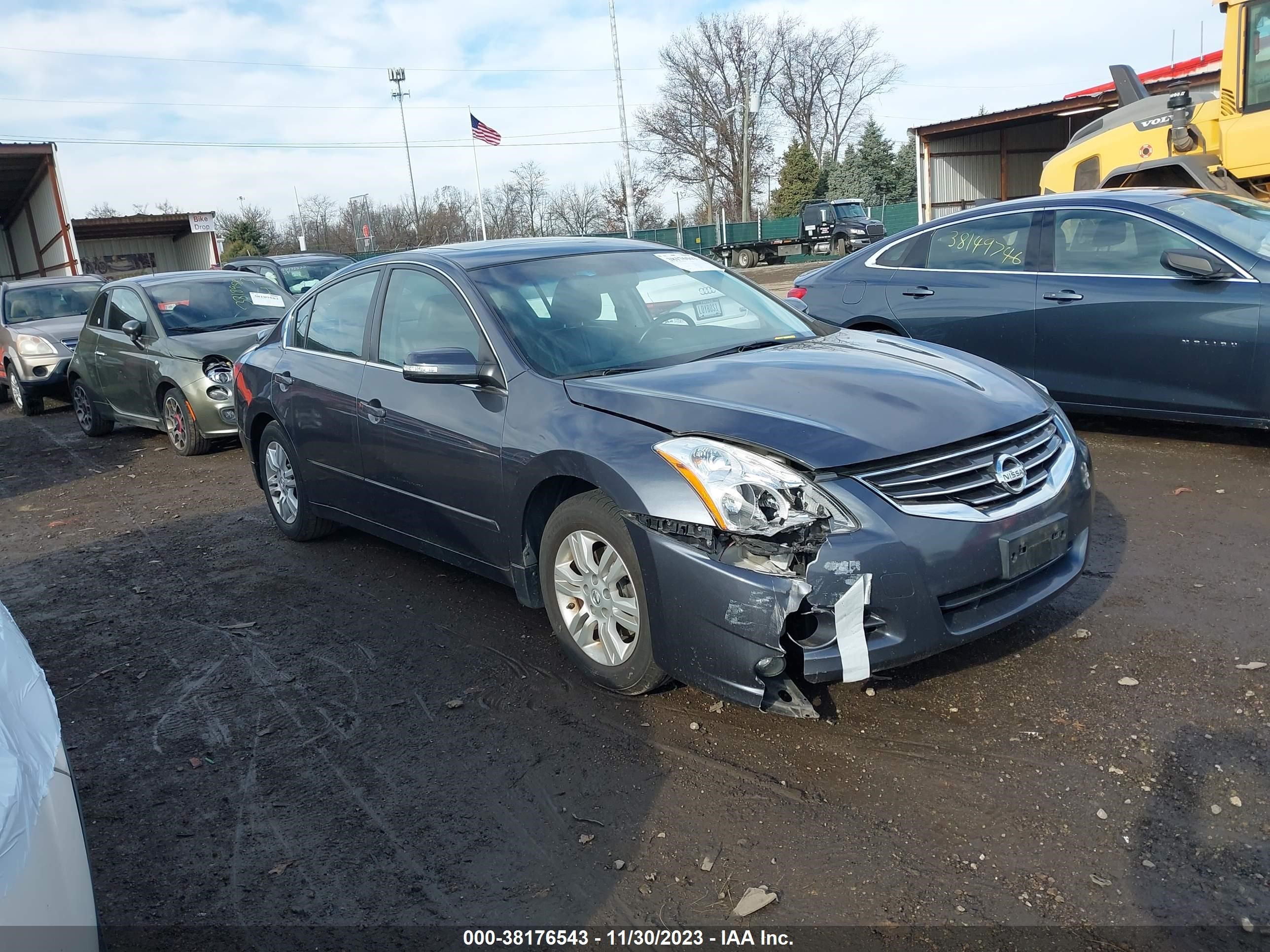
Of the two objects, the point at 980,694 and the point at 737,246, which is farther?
the point at 737,246

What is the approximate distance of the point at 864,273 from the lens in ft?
26.2

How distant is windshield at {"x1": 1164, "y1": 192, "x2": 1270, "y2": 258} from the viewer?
248 inches

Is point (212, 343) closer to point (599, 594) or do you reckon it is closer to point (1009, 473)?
point (599, 594)

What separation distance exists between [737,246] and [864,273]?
35886 millimetres

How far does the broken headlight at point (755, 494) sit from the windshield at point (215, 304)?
7757mm

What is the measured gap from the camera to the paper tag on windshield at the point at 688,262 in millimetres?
5203

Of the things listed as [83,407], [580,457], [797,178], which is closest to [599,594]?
[580,457]

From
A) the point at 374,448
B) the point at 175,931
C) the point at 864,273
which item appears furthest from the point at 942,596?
the point at 864,273

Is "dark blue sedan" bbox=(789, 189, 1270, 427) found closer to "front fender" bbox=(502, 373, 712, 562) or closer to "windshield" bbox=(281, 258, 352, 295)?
"front fender" bbox=(502, 373, 712, 562)

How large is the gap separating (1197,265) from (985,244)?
1.58 m

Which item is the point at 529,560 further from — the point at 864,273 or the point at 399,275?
the point at 864,273

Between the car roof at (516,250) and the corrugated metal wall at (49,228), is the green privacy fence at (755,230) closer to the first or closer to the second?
the corrugated metal wall at (49,228)

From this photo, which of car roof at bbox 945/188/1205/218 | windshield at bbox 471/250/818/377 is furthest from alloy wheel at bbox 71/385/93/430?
car roof at bbox 945/188/1205/218

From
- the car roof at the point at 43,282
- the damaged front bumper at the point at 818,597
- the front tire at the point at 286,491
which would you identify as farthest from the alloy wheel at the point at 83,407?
the damaged front bumper at the point at 818,597
